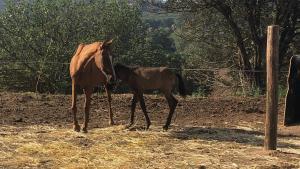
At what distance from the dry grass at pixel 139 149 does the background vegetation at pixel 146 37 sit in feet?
16.7

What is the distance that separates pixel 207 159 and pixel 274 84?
1690 mm

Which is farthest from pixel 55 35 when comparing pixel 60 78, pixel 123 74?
pixel 123 74

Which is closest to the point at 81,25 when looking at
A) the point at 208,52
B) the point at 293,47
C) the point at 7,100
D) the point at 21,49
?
the point at 21,49

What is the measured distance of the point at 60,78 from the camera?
66.9 feet

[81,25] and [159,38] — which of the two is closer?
[81,25]

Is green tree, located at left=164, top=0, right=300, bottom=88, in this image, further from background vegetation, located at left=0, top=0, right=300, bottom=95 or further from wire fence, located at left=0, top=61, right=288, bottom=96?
wire fence, located at left=0, top=61, right=288, bottom=96

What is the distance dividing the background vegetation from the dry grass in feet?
16.7

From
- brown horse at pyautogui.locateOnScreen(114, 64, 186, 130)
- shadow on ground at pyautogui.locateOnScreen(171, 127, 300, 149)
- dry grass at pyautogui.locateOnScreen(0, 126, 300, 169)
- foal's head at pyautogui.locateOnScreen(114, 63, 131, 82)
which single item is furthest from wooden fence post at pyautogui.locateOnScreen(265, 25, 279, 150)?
foal's head at pyautogui.locateOnScreen(114, 63, 131, 82)

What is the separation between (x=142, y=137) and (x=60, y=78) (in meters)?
12.9

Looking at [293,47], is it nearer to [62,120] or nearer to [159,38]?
[62,120]

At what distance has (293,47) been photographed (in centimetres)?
1859

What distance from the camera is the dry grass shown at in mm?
6223

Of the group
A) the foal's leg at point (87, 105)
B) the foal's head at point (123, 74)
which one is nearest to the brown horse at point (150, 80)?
the foal's head at point (123, 74)

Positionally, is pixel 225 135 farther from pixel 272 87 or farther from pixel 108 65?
pixel 108 65
